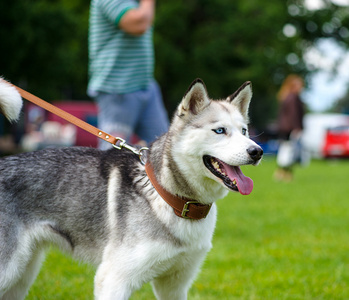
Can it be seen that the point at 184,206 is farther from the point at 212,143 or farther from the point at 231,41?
the point at 231,41

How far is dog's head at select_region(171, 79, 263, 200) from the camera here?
104 inches

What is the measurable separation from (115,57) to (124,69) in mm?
134

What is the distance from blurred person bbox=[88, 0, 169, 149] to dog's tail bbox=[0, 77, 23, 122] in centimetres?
144

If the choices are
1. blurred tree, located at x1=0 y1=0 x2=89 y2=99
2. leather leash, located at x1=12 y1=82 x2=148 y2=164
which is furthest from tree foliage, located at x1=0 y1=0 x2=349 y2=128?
leather leash, located at x1=12 y1=82 x2=148 y2=164

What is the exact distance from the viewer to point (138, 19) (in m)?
4.32

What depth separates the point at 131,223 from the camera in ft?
9.23

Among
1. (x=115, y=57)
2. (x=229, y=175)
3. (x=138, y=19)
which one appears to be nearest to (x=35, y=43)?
(x=115, y=57)

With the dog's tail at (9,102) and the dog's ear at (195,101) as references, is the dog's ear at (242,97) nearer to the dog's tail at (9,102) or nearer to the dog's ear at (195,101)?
the dog's ear at (195,101)

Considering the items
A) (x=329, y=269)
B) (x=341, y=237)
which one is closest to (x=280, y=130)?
(x=341, y=237)

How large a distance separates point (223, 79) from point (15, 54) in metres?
15.4

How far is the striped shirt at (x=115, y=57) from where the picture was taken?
450cm

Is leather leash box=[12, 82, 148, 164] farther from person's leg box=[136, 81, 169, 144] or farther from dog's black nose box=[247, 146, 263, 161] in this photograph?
person's leg box=[136, 81, 169, 144]

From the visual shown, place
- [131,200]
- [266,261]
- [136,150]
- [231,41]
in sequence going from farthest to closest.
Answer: [231,41], [266,261], [136,150], [131,200]

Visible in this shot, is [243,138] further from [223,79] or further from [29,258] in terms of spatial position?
[223,79]
